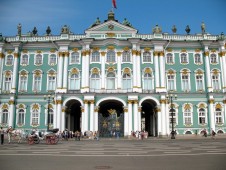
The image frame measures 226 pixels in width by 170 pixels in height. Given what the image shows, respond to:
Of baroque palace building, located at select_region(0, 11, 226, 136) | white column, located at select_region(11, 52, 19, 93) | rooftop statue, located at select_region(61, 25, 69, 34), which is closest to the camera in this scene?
baroque palace building, located at select_region(0, 11, 226, 136)

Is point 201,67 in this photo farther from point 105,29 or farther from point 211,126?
point 105,29

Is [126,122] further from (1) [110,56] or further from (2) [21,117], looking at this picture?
(2) [21,117]

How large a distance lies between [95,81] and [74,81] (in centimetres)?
367

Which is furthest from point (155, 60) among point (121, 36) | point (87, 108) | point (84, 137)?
point (84, 137)

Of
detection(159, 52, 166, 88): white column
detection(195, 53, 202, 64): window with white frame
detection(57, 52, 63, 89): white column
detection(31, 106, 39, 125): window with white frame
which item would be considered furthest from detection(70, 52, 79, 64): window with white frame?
detection(195, 53, 202, 64): window with white frame

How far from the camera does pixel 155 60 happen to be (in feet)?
150

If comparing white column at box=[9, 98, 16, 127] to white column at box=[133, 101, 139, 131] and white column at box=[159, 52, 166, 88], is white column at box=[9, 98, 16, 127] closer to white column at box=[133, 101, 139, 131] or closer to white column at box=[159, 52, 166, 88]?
white column at box=[133, 101, 139, 131]

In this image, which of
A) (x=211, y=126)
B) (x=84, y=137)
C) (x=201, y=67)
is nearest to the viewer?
(x=84, y=137)

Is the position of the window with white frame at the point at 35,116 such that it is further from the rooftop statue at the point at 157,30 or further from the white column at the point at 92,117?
the rooftop statue at the point at 157,30

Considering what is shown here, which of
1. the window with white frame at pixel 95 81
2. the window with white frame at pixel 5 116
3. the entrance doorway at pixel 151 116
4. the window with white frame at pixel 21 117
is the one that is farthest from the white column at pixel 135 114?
the window with white frame at pixel 5 116

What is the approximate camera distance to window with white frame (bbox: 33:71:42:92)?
4625 cm

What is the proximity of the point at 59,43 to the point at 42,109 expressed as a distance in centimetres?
1186

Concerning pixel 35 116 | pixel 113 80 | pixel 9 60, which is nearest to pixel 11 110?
pixel 35 116

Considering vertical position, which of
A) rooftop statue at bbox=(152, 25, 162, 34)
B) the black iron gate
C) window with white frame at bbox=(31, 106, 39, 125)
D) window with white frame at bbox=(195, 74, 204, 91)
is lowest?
the black iron gate
